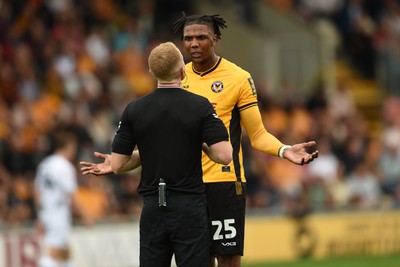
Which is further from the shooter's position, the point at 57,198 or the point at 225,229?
the point at 57,198

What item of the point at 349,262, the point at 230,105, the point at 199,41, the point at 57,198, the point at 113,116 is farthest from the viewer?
the point at 113,116

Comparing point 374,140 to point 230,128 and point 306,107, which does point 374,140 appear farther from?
point 230,128

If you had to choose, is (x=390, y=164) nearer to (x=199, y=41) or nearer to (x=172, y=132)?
(x=199, y=41)

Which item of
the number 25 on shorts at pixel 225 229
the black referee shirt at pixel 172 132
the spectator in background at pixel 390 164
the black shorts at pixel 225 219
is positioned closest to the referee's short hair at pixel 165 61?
the black referee shirt at pixel 172 132

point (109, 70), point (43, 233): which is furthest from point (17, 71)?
point (43, 233)

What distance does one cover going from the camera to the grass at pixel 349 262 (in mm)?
18248

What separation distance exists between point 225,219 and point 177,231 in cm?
113

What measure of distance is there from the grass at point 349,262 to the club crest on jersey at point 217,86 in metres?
8.87

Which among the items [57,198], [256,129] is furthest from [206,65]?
[57,198]

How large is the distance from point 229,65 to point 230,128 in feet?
1.75

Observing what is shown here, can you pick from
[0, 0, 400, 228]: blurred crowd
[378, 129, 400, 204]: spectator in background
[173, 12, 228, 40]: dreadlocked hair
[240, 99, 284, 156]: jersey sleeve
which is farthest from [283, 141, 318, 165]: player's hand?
[378, 129, 400, 204]: spectator in background

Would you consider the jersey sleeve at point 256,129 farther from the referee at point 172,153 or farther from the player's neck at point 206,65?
the referee at point 172,153

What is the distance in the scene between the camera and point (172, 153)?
330 inches

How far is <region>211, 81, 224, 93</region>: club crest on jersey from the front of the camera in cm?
955
